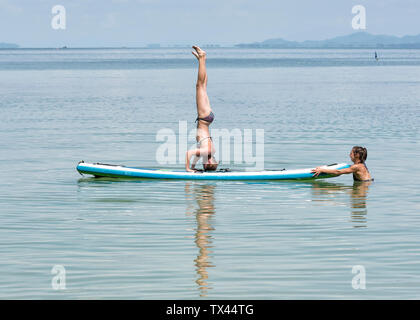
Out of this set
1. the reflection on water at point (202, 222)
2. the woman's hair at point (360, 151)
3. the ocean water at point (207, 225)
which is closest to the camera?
the ocean water at point (207, 225)

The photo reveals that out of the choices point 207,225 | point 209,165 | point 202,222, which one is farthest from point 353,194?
point 207,225

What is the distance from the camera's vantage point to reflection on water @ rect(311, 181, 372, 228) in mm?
14555

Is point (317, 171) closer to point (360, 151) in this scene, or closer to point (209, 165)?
point (360, 151)

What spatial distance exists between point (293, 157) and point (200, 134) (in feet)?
17.5

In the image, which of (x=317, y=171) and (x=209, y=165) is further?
(x=209, y=165)

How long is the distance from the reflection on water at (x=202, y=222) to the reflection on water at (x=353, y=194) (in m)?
2.31

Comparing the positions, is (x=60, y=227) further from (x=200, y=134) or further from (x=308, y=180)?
(x=308, y=180)

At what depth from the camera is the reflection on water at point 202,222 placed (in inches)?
416

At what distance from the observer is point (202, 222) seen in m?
14.1

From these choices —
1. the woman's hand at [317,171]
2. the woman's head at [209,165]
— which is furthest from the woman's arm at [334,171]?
the woman's head at [209,165]

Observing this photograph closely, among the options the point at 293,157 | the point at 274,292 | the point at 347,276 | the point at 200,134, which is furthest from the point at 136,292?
the point at 293,157

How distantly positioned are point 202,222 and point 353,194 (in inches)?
175

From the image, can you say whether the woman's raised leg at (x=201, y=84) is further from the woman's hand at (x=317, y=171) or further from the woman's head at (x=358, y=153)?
the woman's head at (x=358, y=153)

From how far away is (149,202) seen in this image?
16156 mm
